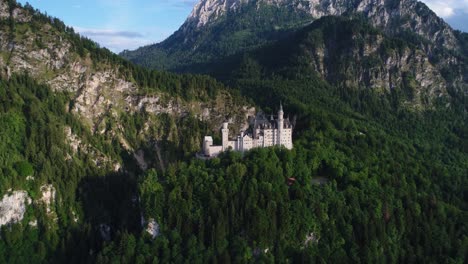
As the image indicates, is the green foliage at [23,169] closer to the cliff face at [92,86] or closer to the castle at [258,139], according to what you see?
the cliff face at [92,86]

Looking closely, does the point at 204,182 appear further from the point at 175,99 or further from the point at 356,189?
the point at 175,99

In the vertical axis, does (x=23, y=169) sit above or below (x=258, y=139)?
below

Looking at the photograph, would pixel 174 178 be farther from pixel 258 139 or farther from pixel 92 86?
pixel 92 86

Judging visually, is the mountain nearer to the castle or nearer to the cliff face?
the cliff face

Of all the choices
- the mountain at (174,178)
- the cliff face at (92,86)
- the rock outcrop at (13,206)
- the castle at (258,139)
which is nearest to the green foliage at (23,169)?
the mountain at (174,178)

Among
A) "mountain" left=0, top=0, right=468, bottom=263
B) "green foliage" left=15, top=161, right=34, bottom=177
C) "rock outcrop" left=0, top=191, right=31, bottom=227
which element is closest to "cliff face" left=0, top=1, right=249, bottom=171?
"mountain" left=0, top=0, right=468, bottom=263

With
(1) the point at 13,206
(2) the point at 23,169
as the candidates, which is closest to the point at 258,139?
(2) the point at 23,169

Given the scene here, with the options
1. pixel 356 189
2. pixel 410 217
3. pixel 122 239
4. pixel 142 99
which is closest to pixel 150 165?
pixel 142 99
